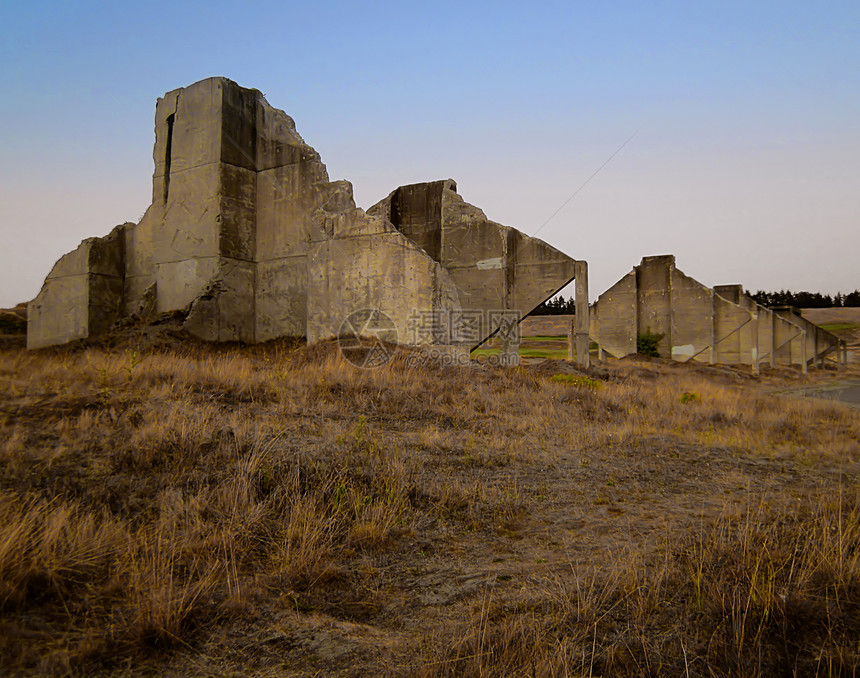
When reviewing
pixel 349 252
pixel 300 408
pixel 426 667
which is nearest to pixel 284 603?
pixel 426 667

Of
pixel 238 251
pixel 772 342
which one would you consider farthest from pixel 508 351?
pixel 772 342

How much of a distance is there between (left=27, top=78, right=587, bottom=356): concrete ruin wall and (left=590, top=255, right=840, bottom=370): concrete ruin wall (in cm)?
1254

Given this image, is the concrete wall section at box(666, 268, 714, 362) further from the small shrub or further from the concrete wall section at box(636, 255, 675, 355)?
the small shrub

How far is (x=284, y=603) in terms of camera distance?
7.55ft

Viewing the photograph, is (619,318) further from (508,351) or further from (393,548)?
(393,548)

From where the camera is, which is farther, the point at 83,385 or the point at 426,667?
the point at 83,385

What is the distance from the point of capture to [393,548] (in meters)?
2.97

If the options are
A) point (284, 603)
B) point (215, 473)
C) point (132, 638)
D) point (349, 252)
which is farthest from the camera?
point (349, 252)

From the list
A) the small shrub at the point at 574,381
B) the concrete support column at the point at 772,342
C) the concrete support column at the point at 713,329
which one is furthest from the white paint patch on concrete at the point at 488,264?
the concrete support column at the point at 772,342

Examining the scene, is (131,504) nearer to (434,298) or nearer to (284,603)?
(284,603)

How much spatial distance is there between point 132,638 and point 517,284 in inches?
536

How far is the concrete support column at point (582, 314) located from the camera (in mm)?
14156

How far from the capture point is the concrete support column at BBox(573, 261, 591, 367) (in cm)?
1416

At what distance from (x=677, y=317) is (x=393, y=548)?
2460cm
